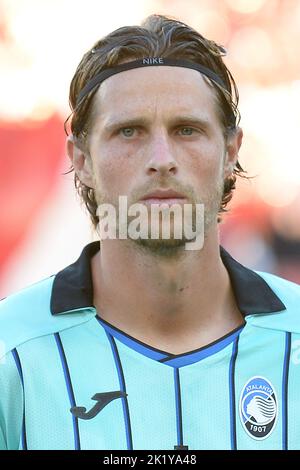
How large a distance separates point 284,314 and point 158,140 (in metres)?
0.74

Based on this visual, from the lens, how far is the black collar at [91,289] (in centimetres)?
286

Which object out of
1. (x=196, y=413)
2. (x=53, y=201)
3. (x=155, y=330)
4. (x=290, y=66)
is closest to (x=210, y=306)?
(x=155, y=330)

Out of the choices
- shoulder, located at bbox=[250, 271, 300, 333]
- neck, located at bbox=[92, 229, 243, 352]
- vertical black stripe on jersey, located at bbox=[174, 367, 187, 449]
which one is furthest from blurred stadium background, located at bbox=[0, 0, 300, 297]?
vertical black stripe on jersey, located at bbox=[174, 367, 187, 449]

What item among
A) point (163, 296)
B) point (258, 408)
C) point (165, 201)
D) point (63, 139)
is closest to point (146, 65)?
point (165, 201)

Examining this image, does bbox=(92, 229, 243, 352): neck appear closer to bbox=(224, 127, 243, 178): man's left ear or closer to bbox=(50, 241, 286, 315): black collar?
bbox=(50, 241, 286, 315): black collar

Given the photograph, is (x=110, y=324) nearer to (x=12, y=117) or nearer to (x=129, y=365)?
(x=129, y=365)

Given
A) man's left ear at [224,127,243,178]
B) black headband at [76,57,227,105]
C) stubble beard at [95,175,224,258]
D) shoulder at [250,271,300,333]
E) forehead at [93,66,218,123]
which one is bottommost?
shoulder at [250,271,300,333]

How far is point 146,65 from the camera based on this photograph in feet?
9.48

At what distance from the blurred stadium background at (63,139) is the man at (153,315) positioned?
309 centimetres

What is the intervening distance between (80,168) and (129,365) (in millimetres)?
754

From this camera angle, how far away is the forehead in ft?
9.09

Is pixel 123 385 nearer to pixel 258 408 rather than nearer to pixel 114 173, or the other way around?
pixel 258 408

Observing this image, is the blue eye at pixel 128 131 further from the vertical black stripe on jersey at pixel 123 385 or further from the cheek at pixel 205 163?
the vertical black stripe on jersey at pixel 123 385

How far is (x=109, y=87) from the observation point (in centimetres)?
292
